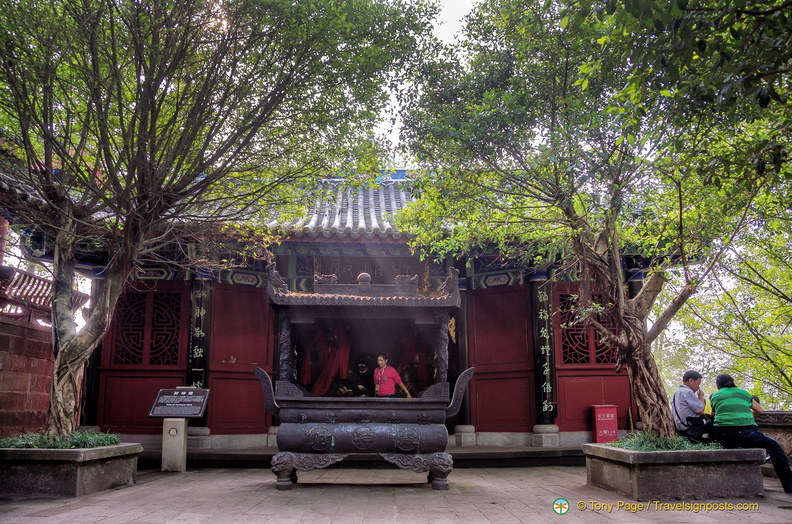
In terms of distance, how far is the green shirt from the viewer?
6578 millimetres

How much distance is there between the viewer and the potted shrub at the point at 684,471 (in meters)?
5.87

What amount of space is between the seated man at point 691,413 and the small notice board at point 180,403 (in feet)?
20.4

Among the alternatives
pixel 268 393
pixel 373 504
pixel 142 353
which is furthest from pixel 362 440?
pixel 142 353

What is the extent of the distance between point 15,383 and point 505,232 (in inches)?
279

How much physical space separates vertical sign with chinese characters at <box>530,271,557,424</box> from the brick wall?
7769 mm

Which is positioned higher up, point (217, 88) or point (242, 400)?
point (217, 88)

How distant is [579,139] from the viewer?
6.23 metres

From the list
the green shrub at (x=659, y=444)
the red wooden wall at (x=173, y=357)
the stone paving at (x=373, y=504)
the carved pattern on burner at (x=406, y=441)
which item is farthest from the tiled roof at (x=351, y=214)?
the green shrub at (x=659, y=444)

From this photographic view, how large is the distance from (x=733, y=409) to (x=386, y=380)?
3.94m

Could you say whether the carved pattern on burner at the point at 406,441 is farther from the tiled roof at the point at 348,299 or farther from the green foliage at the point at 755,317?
the green foliage at the point at 755,317

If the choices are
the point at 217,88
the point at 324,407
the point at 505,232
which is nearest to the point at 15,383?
the point at 324,407

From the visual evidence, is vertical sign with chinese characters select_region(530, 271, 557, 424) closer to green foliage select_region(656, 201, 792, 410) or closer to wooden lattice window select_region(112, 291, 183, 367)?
green foliage select_region(656, 201, 792, 410)

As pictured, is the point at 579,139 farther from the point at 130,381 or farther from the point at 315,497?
the point at 130,381

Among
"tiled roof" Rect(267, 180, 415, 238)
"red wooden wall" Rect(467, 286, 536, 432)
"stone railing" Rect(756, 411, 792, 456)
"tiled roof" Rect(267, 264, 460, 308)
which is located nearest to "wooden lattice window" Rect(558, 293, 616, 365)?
"red wooden wall" Rect(467, 286, 536, 432)
